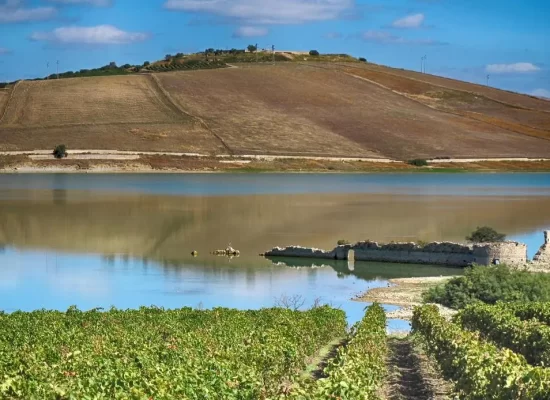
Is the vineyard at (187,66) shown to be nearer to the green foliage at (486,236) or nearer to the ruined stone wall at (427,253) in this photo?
the green foliage at (486,236)

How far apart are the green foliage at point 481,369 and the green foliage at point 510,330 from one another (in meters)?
1.10

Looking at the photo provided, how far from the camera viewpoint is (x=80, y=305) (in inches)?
1260

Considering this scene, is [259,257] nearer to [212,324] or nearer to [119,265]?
[119,265]

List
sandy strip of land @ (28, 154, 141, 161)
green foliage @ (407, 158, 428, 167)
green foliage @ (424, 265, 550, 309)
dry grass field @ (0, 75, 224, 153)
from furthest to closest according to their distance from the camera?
green foliage @ (407, 158, 428, 167)
dry grass field @ (0, 75, 224, 153)
sandy strip of land @ (28, 154, 141, 161)
green foliage @ (424, 265, 550, 309)

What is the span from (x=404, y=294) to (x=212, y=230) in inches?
832

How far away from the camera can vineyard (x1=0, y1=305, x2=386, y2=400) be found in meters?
12.4

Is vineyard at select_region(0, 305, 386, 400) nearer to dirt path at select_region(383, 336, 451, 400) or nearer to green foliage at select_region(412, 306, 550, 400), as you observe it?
dirt path at select_region(383, 336, 451, 400)

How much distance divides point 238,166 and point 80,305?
8050cm

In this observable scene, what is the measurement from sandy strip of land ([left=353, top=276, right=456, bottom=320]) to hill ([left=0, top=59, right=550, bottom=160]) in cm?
8034

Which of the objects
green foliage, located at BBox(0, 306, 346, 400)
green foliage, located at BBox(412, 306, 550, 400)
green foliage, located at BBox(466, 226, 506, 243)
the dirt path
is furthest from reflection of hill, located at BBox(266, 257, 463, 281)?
green foliage, located at BBox(412, 306, 550, 400)

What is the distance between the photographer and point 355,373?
14.0 meters

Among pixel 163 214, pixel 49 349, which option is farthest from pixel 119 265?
pixel 49 349

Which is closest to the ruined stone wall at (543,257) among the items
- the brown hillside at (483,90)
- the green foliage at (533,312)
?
the green foliage at (533,312)

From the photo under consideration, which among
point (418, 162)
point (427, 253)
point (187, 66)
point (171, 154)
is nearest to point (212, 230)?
point (427, 253)
